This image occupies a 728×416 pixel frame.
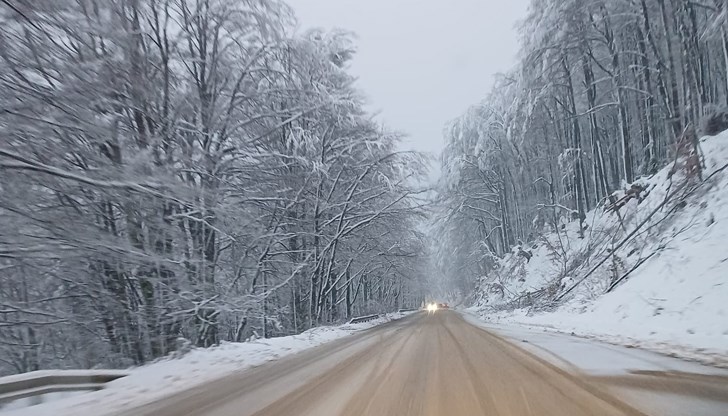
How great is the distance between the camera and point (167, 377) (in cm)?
985

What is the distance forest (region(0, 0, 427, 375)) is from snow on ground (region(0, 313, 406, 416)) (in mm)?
1355

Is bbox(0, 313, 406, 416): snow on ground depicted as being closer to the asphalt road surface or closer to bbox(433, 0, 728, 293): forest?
the asphalt road surface

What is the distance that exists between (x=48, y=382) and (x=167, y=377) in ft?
7.85

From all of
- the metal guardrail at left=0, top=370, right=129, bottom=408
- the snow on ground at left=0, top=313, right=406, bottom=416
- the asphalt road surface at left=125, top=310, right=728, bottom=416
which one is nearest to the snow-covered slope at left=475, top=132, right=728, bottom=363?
the asphalt road surface at left=125, top=310, right=728, bottom=416

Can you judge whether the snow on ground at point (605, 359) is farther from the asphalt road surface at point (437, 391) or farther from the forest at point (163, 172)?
the forest at point (163, 172)

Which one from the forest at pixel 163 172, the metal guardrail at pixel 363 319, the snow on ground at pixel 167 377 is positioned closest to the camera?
the snow on ground at pixel 167 377

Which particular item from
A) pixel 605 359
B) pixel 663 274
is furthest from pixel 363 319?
pixel 605 359

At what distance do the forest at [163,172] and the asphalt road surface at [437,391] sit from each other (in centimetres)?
380

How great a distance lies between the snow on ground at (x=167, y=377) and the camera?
702cm

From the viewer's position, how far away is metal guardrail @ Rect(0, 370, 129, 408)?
23.1 ft

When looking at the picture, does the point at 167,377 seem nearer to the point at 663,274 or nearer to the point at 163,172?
the point at 163,172

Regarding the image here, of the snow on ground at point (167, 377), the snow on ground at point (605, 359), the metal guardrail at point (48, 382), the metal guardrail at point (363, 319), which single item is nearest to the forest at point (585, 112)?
the metal guardrail at point (363, 319)

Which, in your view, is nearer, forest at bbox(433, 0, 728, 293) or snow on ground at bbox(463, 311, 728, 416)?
snow on ground at bbox(463, 311, 728, 416)

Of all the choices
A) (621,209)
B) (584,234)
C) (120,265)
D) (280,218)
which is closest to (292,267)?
(280,218)
